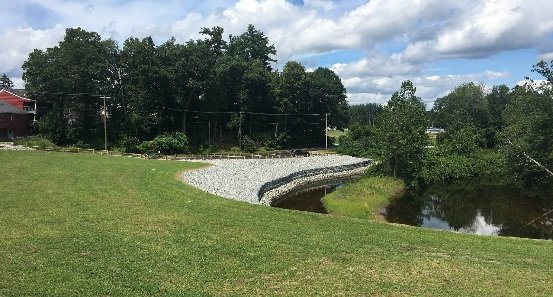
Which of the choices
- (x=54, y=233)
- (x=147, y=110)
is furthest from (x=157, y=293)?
(x=147, y=110)

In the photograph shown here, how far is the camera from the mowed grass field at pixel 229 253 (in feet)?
41.8

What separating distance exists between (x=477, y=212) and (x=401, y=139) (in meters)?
14.0

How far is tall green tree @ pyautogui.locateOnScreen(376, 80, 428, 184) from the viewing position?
49.6 m

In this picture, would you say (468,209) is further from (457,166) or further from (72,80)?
(72,80)

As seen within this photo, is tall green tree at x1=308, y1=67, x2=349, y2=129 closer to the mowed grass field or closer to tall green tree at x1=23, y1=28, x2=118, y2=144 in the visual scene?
tall green tree at x1=23, y1=28, x2=118, y2=144

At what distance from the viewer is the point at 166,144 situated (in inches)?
2579

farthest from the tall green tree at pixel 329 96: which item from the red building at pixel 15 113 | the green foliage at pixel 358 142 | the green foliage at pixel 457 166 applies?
the red building at pixel 15 113

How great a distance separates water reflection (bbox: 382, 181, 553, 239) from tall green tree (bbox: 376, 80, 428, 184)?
3.90 metres

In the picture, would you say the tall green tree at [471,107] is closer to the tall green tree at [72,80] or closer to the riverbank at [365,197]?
the riverbank at [365,197]

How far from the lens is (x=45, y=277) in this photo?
41.9ft

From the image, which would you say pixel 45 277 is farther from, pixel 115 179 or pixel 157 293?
pixel 115 179

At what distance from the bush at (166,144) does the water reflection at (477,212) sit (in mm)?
35915

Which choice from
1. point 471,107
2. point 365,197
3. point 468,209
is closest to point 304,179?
point 365,197

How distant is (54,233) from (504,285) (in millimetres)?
15765
